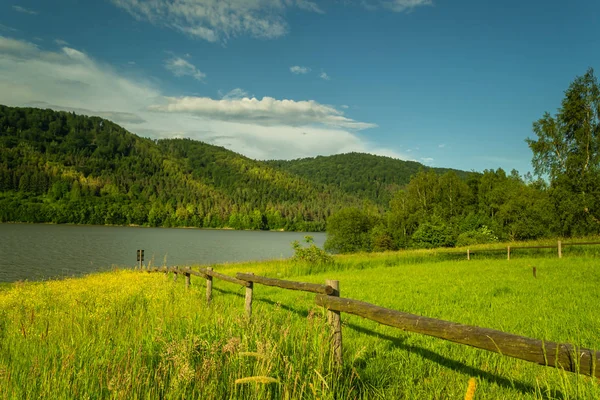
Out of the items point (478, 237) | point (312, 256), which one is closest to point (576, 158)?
point (478, 237)

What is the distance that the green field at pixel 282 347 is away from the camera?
3.58 metres

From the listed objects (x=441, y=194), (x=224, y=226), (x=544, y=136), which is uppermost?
(x=544, y=136)

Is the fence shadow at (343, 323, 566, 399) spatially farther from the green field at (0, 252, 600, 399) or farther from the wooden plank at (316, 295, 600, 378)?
the wooden plank at (316, 295, 600, 378)

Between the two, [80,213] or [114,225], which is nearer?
[80,213]

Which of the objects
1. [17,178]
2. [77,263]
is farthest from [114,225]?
[77,263]

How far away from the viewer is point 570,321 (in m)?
8.37

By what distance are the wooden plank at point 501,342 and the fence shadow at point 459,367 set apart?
972 mm

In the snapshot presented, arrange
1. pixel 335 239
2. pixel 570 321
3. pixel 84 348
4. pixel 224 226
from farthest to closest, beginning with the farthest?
pixel 224 226
pixel 335 239
pixel 570 321
pixel 84 348

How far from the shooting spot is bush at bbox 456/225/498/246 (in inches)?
2124

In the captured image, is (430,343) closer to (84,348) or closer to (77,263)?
(84,348)

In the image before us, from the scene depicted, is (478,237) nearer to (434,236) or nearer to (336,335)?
(434,236)

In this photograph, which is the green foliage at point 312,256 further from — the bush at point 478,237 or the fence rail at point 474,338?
the bush at point 478,237

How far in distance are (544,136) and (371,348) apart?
43763mm

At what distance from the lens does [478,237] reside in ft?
179
